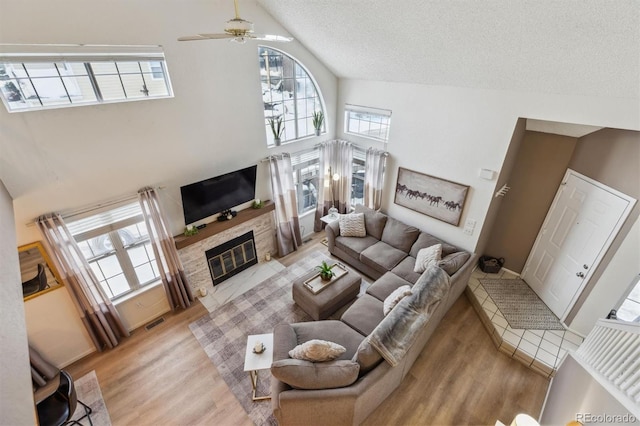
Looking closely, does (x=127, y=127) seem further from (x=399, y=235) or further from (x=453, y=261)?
(x=453, y=261)

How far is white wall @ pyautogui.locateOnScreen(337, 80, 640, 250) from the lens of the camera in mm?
3612

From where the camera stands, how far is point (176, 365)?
4078mm

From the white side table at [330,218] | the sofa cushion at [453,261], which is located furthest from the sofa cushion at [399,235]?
the white side table at [330,218]

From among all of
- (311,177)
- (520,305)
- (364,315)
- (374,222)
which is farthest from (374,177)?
(520,305)

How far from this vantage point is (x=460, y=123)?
15.4ft

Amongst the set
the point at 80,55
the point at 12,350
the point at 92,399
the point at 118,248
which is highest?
the point at 80,55

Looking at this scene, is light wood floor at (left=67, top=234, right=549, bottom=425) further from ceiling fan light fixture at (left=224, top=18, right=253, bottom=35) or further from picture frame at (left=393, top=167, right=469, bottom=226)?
ceiling fan light fixture at (left=224, top=18, right=253, bottom=35)

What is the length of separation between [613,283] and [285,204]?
5213 mm

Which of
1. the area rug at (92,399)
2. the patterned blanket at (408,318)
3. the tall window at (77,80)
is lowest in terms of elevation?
the area rug at (92,399)

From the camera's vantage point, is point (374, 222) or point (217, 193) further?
point (374, 222)

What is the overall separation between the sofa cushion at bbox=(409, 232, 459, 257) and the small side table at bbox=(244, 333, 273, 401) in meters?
3.12

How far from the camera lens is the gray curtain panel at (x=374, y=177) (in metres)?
5.92

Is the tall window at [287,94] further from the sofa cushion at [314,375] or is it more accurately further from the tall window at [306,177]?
the sofa cushion at [314,375]

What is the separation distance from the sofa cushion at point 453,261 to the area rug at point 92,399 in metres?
4.96
